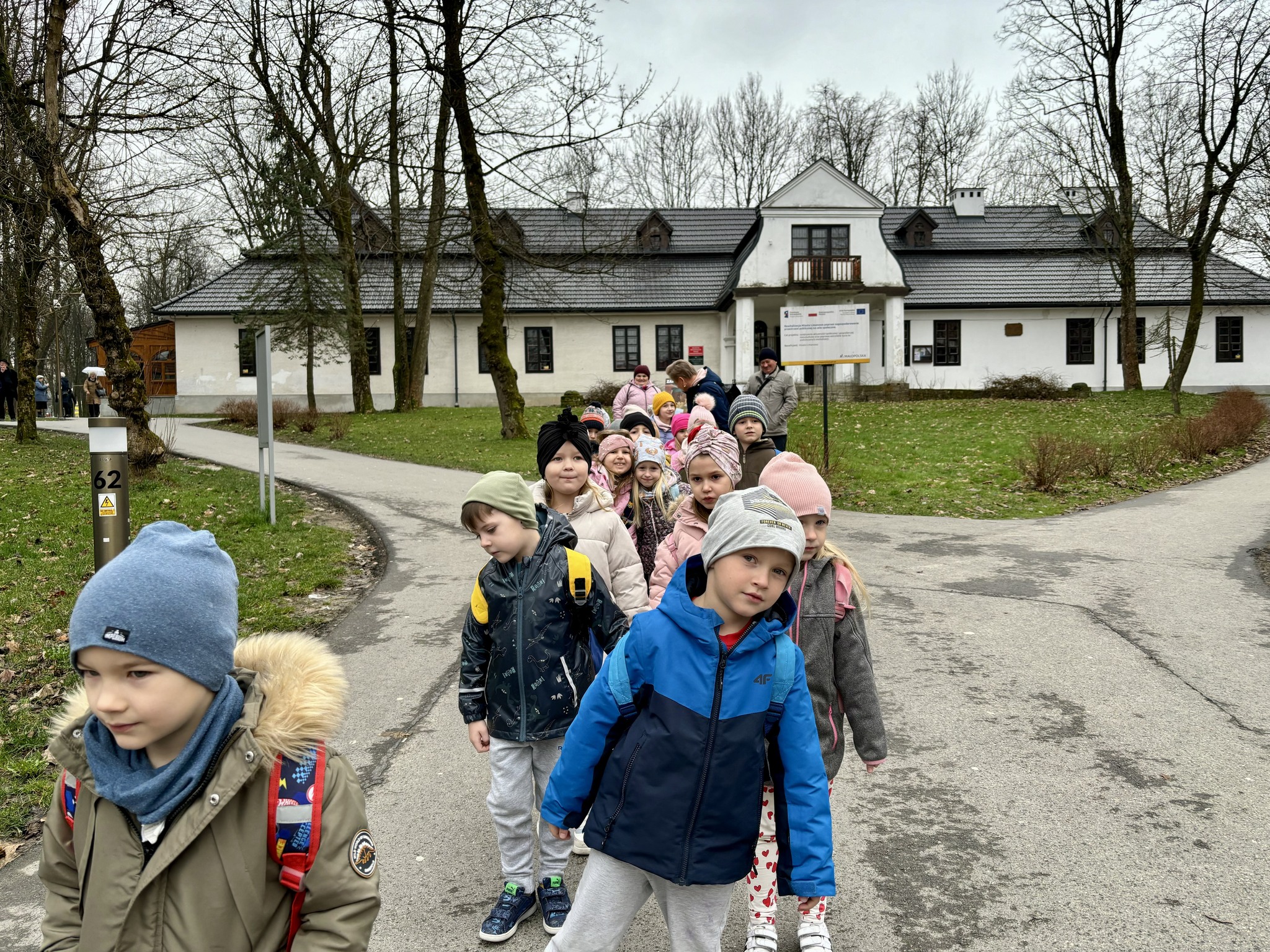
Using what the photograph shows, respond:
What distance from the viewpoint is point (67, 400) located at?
4172 cm

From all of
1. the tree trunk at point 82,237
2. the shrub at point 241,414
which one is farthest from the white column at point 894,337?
the tree trunk at point 82,237

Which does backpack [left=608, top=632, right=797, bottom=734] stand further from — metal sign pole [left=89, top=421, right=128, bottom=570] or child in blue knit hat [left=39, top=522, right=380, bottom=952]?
metal sign pole [left=89, top=421, right=128, bottom=570]

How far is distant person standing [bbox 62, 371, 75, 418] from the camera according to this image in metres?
39.7

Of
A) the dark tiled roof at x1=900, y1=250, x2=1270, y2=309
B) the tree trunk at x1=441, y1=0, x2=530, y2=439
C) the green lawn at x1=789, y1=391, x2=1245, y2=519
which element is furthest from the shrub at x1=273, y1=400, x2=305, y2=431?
the dark tiled roof at x1=900, y1=250, x2=1270, y2=309

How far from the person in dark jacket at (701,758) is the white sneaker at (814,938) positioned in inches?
29.4

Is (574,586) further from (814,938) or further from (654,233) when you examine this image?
(654,233)

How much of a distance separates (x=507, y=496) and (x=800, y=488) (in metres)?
1.00

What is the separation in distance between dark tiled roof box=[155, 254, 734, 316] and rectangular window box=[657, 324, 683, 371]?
1052mm

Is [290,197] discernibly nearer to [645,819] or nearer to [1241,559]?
[1241,559]

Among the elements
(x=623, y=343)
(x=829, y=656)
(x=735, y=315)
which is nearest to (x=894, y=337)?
(x=735, y=315)

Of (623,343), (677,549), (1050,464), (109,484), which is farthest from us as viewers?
(623,343)

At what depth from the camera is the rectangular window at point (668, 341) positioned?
4262 centimetres

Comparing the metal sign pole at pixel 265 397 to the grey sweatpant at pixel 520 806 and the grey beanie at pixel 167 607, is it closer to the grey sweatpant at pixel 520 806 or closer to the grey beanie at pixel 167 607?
the grey sweatpant at pixel 520 806

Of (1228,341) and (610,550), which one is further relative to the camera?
(1228,341)
